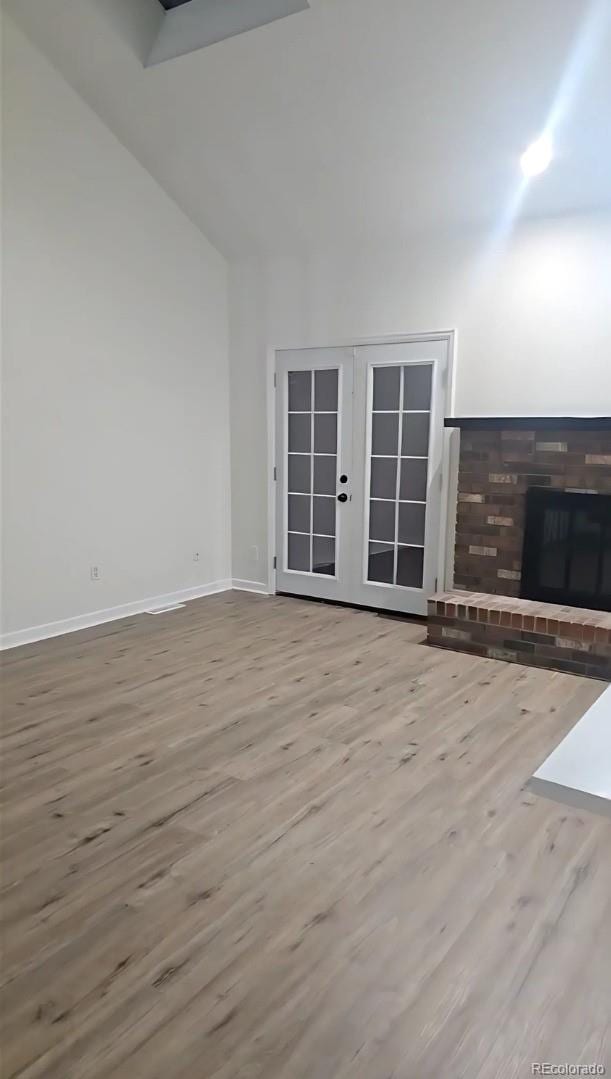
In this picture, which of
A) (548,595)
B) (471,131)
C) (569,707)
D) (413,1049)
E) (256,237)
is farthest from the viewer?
(256,237)

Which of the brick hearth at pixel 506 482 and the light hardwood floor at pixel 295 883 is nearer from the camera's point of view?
the light hardwood floor at pixel 295 883

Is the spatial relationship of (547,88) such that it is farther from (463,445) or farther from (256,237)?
(256,237)

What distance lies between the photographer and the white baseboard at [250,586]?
6289 millimetres

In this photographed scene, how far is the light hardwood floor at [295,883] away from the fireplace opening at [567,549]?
0.84m

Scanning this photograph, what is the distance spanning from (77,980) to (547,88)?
4399mm

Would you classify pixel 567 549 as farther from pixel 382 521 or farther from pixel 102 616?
pixel 102 616

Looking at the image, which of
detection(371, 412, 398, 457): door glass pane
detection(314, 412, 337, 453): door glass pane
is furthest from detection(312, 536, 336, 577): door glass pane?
detection(371, 412, 398, 457): door glass pane

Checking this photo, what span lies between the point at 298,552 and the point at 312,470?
27.6 inches

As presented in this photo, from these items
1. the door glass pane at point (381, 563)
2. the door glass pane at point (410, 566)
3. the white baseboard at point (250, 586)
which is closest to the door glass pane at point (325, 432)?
the door glass pane at point (381, 563)

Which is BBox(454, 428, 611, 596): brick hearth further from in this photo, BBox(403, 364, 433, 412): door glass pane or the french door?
BBox(403, 364, 433, 412): door glass pane

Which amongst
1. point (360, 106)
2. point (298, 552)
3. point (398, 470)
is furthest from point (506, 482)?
point (360, 106)

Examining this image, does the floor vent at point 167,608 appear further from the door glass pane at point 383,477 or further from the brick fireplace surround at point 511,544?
the brick fireplace surround at point 511,544

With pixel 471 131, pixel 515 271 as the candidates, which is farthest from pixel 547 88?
pixel 515 271

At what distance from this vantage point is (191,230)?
5738mm
